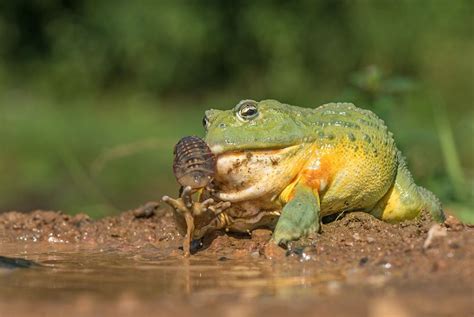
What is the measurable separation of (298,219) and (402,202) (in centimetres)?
108

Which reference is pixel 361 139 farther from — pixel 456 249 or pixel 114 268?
pixel 114 268

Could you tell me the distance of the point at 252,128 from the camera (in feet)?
19.6

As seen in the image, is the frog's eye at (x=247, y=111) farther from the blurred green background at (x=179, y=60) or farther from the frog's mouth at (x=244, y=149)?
the blurred green background at (x=179, y=60)

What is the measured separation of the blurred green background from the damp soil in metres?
9.72

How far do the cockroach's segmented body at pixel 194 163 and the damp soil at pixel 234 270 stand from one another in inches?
19.2

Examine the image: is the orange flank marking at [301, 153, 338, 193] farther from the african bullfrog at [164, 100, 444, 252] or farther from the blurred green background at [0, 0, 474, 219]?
the blurred green background at [0, 0, 474, 219]

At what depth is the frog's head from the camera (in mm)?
5891

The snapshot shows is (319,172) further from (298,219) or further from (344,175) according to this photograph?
(298,219)

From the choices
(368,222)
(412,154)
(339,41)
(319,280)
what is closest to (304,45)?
(339,41)

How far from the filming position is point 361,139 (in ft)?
20.3

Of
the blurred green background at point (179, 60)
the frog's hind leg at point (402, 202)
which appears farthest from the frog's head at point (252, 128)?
the blurred green background at point (179, 60)

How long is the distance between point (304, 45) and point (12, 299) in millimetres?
17951

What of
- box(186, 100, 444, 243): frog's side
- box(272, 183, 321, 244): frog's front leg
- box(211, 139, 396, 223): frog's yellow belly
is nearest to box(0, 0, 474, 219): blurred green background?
box(186, 100, 444, 243): frog's side

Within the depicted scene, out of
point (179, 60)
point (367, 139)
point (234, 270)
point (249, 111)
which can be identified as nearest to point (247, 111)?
point (249, 111)
